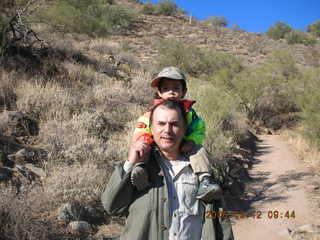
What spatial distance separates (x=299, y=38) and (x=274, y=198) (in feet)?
118

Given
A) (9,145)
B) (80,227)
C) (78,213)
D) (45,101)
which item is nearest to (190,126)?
(80,227)

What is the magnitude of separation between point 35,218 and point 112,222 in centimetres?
117

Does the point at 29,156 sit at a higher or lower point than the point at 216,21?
lower

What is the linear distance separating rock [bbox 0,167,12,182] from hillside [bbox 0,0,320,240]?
1 centimetres

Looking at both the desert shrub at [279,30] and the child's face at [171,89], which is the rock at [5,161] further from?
the desert shrub at [279,30]

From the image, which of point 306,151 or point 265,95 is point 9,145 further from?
point 265,95

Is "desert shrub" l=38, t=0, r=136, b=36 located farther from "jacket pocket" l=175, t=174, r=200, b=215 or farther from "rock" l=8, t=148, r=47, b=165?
"jacket pocket" l=175, t=174, r=200, b=215

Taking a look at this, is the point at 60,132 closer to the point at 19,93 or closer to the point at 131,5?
the point at 19,93

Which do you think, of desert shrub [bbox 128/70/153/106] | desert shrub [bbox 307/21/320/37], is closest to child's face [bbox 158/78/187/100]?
desert shrub [bbox 128/70/153/106]

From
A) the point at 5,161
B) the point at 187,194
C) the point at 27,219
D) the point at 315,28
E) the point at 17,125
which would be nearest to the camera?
the point at 187,194

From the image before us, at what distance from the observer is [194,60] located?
20547 millimetres

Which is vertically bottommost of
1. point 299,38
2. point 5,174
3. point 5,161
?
point 5,174

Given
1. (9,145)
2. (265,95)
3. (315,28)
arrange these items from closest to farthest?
(9,145), (265,95), (315,28)

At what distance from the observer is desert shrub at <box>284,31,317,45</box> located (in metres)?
37.3
